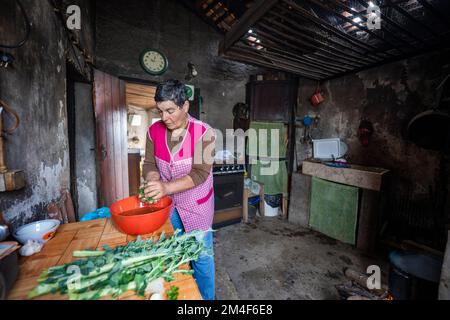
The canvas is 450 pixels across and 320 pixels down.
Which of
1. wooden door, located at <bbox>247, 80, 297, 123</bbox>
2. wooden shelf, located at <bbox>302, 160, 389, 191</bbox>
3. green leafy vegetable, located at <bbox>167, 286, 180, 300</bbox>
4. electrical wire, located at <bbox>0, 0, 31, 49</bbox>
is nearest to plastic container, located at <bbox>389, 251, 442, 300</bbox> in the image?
wooden shelf, located at <bbox>302, 160, 389, 191</bbox>

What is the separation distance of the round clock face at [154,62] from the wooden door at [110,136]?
71 centimetres

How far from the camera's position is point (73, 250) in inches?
42.3

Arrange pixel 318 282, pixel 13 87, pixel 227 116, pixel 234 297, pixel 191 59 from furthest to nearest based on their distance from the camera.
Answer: pixel 227 116 → pixel 191 59 → pixel 318 282 → pixel 234 297 → pixel 13 87

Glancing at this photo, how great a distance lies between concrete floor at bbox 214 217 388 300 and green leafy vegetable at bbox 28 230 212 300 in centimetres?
176

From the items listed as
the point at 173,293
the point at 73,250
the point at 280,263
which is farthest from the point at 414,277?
the point at 73,250

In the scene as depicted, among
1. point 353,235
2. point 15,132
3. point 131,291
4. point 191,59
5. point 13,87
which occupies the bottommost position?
point 353,235

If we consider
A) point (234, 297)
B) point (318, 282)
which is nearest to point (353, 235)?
point (318, 282)

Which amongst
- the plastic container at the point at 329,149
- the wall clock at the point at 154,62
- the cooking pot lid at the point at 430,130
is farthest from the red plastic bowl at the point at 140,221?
the plastic container at the point at 329,149

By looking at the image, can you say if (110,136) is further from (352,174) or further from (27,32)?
(352,174)

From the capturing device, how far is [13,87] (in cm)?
128

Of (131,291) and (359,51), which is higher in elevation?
(359,51)

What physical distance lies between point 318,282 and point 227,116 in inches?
153

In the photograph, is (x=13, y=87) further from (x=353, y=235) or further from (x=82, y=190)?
(x=353, y=235)

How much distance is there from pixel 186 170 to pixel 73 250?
87cm
